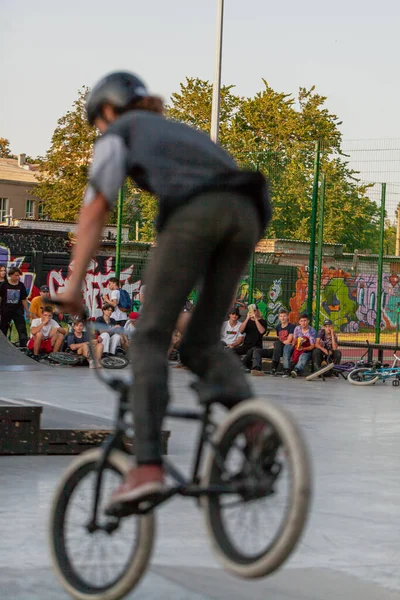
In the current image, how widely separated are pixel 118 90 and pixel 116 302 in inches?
749

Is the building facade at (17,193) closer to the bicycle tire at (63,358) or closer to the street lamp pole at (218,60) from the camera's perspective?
the street lamp pole at (218,60)

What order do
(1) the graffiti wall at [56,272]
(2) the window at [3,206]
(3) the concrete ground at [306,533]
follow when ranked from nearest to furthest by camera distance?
(3) the concrete ground at [306,533]
(1) the graffiti wall at [56,272]
(2) the window at [3,206]

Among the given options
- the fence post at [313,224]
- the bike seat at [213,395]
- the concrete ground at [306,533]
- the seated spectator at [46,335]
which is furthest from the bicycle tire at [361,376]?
the bike seat at [213,395]

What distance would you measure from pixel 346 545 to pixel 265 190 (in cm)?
438

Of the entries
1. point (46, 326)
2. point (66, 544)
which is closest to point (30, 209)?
point (46, 326)

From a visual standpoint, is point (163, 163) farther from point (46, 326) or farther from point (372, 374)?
point (46, 326)

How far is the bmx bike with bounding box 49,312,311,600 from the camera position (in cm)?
370

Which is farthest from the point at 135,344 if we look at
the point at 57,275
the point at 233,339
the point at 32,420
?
the point at 57,275

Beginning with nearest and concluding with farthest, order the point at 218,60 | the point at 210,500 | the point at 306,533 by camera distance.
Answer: the point at 210,500 < the point at 306,533 < the point at 218,60

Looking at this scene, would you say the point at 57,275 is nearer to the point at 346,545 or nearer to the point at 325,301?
the point at 325,301

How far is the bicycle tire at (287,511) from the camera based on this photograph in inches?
141

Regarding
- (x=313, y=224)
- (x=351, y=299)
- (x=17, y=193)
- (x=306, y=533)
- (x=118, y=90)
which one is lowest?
(x=306, y=533)

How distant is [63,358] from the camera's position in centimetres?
2228

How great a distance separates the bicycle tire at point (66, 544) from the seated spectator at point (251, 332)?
17514 millimetres
